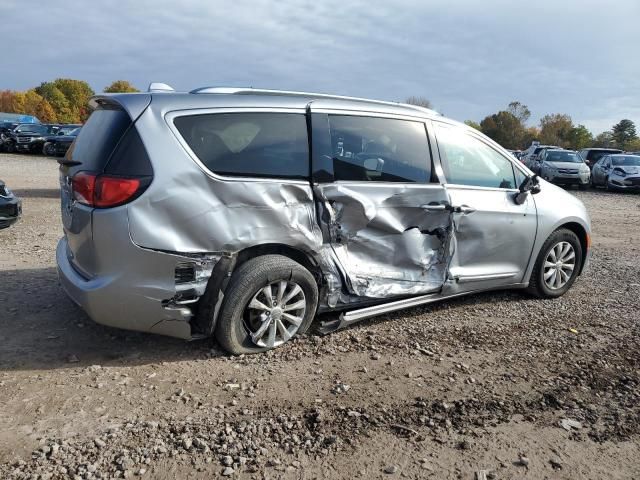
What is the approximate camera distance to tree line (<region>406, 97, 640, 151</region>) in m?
82.4

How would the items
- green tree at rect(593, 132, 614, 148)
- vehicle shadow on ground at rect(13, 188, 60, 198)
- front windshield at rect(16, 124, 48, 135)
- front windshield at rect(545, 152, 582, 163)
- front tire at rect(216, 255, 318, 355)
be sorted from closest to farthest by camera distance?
front tire at rect(216, 255, 318, 355), vehicle shadow on ground at rect(13, 188, 60, 198), front windshield at rect(545, 152, 582, 163), front windshield at rect(16, 124, 48, 135), green tree at rect(593, 132, 614, 148)

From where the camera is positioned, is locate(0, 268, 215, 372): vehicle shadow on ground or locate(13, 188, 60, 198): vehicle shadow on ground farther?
locate(13, 188, 60, 198): vehicle shadow on ground

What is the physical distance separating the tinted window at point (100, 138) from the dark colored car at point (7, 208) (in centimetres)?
362

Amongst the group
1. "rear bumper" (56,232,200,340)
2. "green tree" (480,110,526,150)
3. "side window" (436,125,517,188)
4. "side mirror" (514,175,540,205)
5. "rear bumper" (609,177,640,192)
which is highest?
"green tree" (480,110,526,150)

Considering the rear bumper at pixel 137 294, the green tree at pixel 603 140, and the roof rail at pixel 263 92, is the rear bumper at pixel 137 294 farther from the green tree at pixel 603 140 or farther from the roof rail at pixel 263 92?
the green tree at pixel 603 140

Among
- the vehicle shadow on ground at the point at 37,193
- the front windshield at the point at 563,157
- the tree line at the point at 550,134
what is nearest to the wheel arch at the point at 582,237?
the vehicle shadow on ground at the point at 37,193

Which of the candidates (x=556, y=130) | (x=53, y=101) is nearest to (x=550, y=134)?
(x=556, y=130)

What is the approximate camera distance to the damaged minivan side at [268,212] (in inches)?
134

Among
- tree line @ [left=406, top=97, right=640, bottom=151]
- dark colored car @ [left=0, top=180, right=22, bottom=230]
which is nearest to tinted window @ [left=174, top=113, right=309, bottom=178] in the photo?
dark colored car @ [left=0, top=180, right=22, bottom=230]

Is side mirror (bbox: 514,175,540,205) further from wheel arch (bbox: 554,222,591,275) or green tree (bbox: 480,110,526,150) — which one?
green tree (bbox: 480,110,526,150)

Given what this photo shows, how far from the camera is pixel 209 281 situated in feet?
11.7

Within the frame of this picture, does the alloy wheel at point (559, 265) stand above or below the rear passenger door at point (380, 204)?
below

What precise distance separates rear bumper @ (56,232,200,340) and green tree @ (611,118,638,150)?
98.9 metres

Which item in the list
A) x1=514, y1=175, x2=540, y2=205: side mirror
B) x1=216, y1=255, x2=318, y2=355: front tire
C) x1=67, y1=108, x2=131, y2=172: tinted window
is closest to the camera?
x1=67, y1=108, x2=131, y2=172: tinted window
